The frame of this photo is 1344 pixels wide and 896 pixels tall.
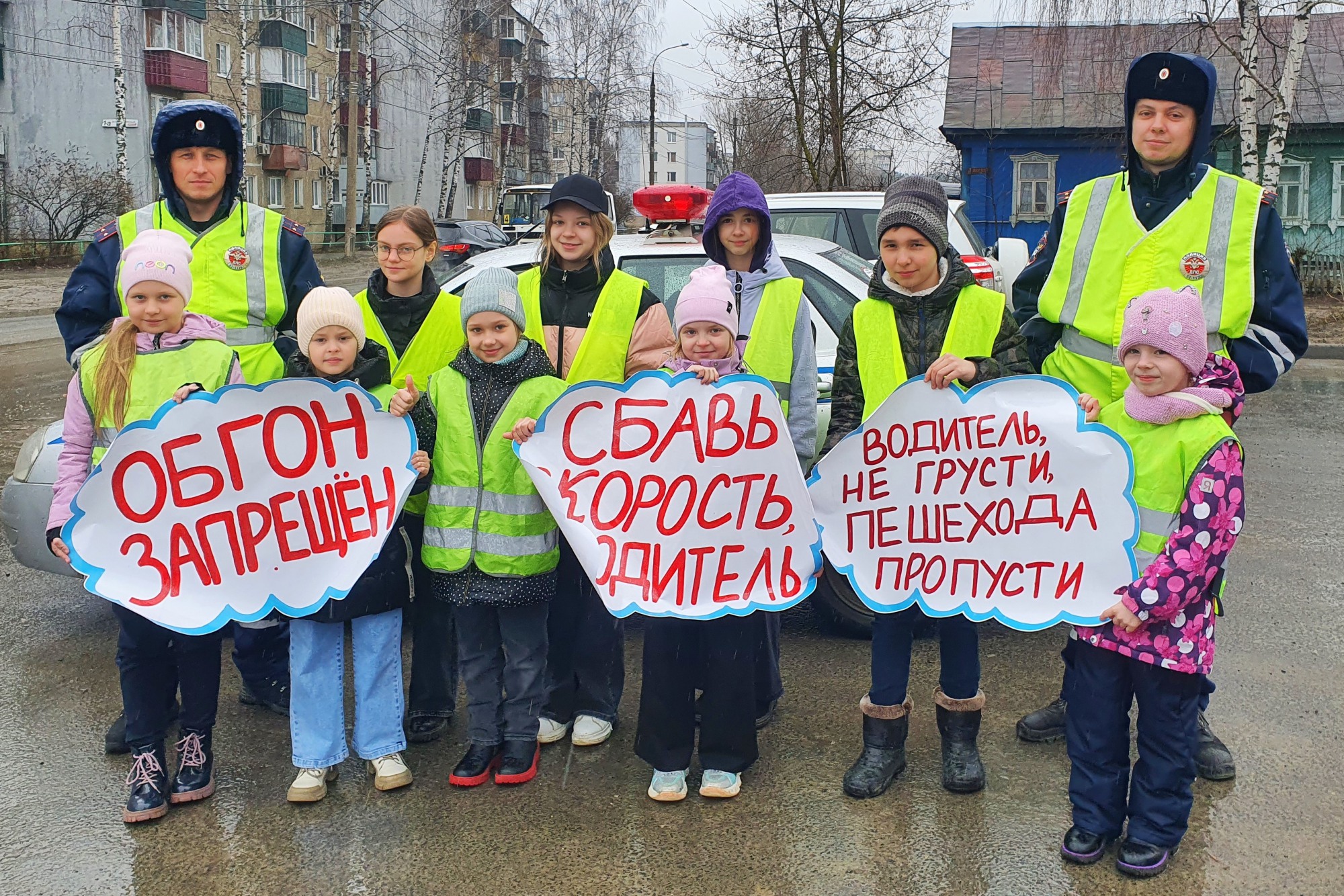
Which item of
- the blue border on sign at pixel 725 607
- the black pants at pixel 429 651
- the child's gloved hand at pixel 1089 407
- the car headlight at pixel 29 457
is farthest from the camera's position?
the car headlight at pixel 29 457

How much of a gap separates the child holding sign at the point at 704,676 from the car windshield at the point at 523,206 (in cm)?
3241

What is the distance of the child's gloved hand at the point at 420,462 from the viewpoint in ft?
12.1

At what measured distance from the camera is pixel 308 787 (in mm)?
3699

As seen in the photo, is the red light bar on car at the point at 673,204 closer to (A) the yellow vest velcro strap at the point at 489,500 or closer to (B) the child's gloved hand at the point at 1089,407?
(A) the yellow vest velcro strap at the point at 489,500

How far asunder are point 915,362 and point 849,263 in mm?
2629

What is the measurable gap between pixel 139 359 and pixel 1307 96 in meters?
30.8

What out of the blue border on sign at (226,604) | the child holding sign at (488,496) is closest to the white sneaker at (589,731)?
the child holding sign at (488,496)

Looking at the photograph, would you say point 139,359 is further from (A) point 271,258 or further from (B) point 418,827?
(B) point 418,827

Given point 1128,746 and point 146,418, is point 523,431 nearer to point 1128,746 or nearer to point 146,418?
point 146,418

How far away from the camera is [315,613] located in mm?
3678

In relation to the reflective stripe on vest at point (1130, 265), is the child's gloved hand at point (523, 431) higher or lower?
lower

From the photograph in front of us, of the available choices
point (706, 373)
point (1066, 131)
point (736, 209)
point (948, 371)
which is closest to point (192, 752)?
point (706, 373)

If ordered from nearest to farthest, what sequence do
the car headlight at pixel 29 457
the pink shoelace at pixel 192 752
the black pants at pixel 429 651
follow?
the pink shoelace at pixel 192 752 < the black pants at pixel 429 651 < the car headlight at pixel 29 457

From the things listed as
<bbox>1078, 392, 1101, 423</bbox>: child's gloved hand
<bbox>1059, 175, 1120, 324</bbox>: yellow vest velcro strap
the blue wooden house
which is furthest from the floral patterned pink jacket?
the blue wooden house
